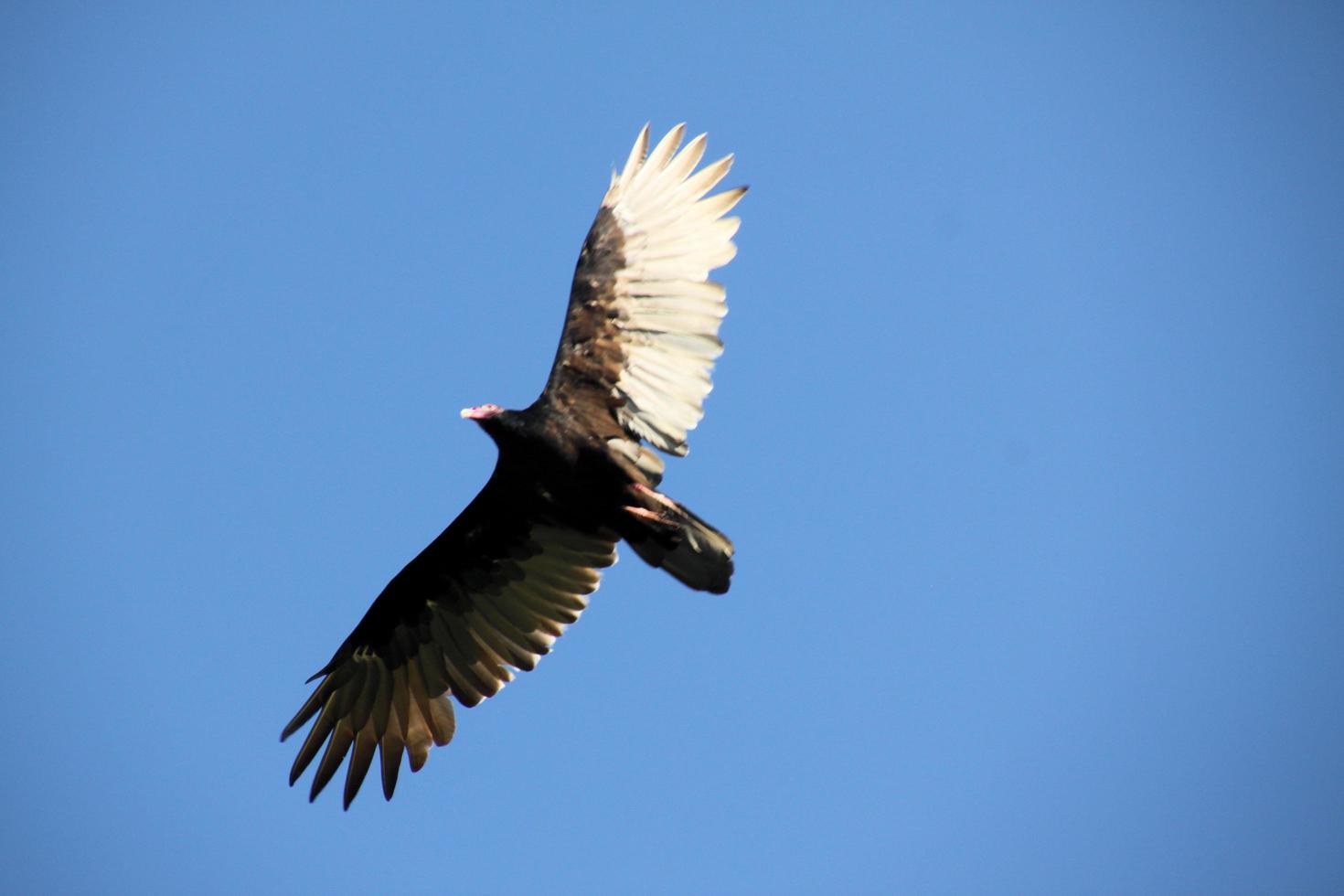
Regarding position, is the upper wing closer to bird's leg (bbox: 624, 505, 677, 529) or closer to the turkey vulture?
the turkey vulture

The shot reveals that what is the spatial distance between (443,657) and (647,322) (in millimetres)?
2444

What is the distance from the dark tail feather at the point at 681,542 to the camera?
709cm

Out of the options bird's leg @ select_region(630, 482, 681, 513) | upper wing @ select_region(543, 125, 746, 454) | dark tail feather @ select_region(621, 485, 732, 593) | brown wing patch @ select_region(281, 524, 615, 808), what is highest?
upper wing @ select_region(543, 125, 746, 454)

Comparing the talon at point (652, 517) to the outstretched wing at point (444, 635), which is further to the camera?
the outstretched wing at point (444, 635)

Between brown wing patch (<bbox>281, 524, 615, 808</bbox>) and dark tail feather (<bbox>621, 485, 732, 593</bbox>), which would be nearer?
dark tail feather (<bbox>621, 485, 732, 593</bbox>)

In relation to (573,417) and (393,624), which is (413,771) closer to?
(393,624)

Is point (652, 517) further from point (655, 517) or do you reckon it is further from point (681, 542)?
point (681, 542)

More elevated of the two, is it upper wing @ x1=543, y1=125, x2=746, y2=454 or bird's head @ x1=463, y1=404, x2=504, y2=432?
upper wing @ x1=543, y1=125, x2=746, y2=454

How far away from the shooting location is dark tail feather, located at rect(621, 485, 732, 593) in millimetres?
7094

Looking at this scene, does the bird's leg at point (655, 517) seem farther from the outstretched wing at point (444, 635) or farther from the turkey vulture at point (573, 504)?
the outstretched wing at point (444, 635)

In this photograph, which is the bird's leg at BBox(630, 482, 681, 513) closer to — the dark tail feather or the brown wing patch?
the dark tail feather

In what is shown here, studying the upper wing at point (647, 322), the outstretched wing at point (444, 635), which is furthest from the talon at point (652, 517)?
the outstretched wing at point (444, 635)

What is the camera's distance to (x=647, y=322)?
7234 millimetres

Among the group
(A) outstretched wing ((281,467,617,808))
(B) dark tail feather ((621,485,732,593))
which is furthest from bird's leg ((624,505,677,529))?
(A) outstretched wing ((281,467,617,808))
